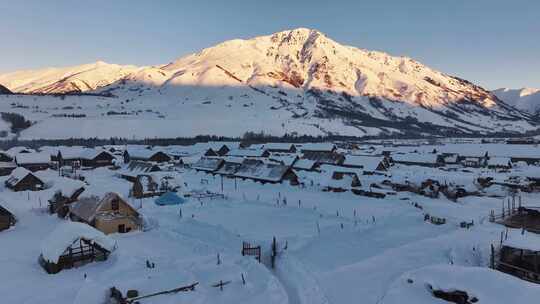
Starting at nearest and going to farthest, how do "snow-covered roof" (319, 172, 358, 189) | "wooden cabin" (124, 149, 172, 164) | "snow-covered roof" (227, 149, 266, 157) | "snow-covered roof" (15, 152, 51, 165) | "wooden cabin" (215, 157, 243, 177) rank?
"snow-covered roof" (319, 172, 358, 189) → "wooden cabin" (215, 157, 243, 177) → "snow-covered roof" (15, 152, 51, 165) → "wooden cabin" (124, 149, 172, 164) → "snow-covered roof" (227, 149, 266, 157)

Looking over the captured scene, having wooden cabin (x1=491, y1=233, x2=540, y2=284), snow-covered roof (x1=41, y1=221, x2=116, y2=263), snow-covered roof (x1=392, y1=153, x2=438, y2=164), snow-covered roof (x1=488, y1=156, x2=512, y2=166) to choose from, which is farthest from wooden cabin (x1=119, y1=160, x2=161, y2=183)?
snow-covered roof (x1=488, y1=156, x2=512, y2=166)

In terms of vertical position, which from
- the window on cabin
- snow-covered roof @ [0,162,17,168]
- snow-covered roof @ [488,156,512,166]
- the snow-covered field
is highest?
snow-covered roof @ [0,162,17,168]

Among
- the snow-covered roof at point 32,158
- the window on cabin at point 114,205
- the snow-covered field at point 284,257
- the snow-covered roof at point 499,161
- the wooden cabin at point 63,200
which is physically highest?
the snow-covered roof at point 32,158

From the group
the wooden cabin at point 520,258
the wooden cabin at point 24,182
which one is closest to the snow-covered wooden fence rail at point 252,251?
the wooden cabin at point 520,258

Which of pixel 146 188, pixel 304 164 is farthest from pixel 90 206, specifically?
pixel 304 164

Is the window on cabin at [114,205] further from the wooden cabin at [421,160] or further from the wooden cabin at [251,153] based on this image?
the wooden cabin at [421,160]

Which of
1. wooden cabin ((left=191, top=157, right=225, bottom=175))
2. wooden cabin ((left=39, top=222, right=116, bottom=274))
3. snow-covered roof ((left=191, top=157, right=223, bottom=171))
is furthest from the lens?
snow-covered roof ((left=191, top=157, right=223, bottom=171))

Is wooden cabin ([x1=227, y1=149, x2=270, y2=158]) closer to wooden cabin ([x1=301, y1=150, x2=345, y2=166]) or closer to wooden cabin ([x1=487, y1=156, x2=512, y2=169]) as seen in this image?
wooden cabin ([x1=301, y1=150, x2=345, y2=166])

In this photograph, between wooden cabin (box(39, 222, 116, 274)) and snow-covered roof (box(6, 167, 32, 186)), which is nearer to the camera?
wooden cabin (box(39, 222, 116, 274))

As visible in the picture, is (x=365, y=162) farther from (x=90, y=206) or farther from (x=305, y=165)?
(x=90, y=206)

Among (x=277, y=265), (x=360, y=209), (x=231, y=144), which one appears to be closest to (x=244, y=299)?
(x=277, y=265)
